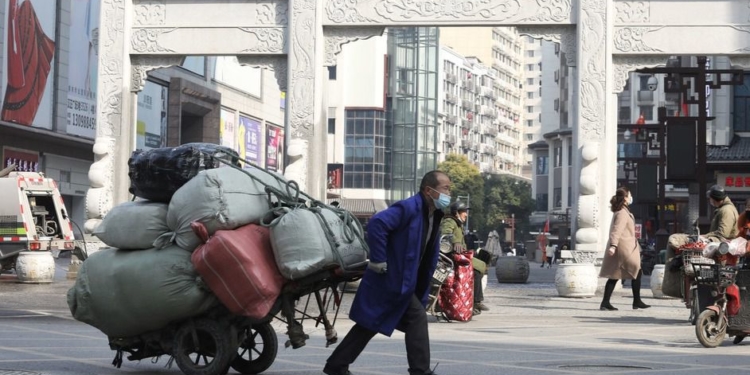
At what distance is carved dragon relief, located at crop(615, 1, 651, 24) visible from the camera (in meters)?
25.3

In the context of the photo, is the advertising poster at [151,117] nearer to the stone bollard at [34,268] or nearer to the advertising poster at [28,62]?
the advertising poster at [28,62]

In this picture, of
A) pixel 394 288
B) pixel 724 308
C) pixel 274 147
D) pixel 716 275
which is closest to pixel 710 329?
pixel 724 308

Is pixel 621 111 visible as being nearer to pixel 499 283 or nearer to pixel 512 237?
pixel 512 237

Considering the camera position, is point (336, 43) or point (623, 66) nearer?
point (623, 66)

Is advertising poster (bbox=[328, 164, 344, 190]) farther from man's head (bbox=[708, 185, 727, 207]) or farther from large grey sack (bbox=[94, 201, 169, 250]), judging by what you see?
large grey sack (bbox=[94, 201, 169, 250])

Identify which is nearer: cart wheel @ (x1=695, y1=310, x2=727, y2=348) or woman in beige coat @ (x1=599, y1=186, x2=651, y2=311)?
cart wheel @ (x1=695, y1=310, x2=727, y2=348)

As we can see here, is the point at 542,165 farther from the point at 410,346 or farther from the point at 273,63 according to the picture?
the point at 410,346

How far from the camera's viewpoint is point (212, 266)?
9.77m

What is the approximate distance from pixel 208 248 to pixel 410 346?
5.34ft

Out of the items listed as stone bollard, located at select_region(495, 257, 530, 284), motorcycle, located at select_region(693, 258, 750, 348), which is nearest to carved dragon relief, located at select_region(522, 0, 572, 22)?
stone bollard, located at select_region(495, 257, 530, 284)

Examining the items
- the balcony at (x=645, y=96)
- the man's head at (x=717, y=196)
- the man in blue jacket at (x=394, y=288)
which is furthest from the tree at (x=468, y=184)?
the man in blue jacket at (x=394, y=288)

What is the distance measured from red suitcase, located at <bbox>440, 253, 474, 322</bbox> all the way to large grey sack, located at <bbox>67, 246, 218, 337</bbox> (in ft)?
23.7

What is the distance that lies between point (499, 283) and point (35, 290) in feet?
36.2

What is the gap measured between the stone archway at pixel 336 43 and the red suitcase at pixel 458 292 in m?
8.17
